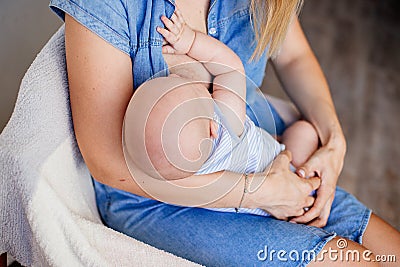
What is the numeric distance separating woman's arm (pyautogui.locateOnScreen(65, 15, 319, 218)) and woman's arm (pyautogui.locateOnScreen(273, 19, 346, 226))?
18cm

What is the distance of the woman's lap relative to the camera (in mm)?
944

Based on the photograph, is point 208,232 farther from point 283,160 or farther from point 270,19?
point 270,19

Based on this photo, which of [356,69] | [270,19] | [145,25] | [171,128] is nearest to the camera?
[171,128]

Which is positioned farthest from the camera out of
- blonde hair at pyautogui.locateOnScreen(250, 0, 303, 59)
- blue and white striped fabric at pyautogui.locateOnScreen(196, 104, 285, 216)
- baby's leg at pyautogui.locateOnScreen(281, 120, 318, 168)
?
baby's leg at pyautogui.locateOnScreen(281, 120, 318, 168)

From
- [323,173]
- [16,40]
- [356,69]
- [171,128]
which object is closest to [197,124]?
[171,128]

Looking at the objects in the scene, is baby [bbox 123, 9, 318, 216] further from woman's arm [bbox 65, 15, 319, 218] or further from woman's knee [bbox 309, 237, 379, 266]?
woman's knee [bbox 309, 237, 379, 266]

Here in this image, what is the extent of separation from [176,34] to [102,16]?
139 millimetres

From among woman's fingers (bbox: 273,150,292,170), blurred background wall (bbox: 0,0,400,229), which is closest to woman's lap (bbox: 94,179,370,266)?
woman's fingers (bbox: 273,150,292,170)

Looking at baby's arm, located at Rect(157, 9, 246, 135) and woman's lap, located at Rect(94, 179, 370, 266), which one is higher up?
baby's arm, located at Rect(157, 9, 246, 135)

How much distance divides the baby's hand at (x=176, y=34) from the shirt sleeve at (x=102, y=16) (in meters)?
0.07

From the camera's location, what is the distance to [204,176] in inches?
36.6

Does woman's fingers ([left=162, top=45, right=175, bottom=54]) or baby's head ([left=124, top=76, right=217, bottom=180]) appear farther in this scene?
woman's fingers ([left=162, top=45, right=175, bottom=54])

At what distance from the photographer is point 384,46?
8.54ft

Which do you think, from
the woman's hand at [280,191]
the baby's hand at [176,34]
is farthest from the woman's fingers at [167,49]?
the woman's hand at [280,191]
